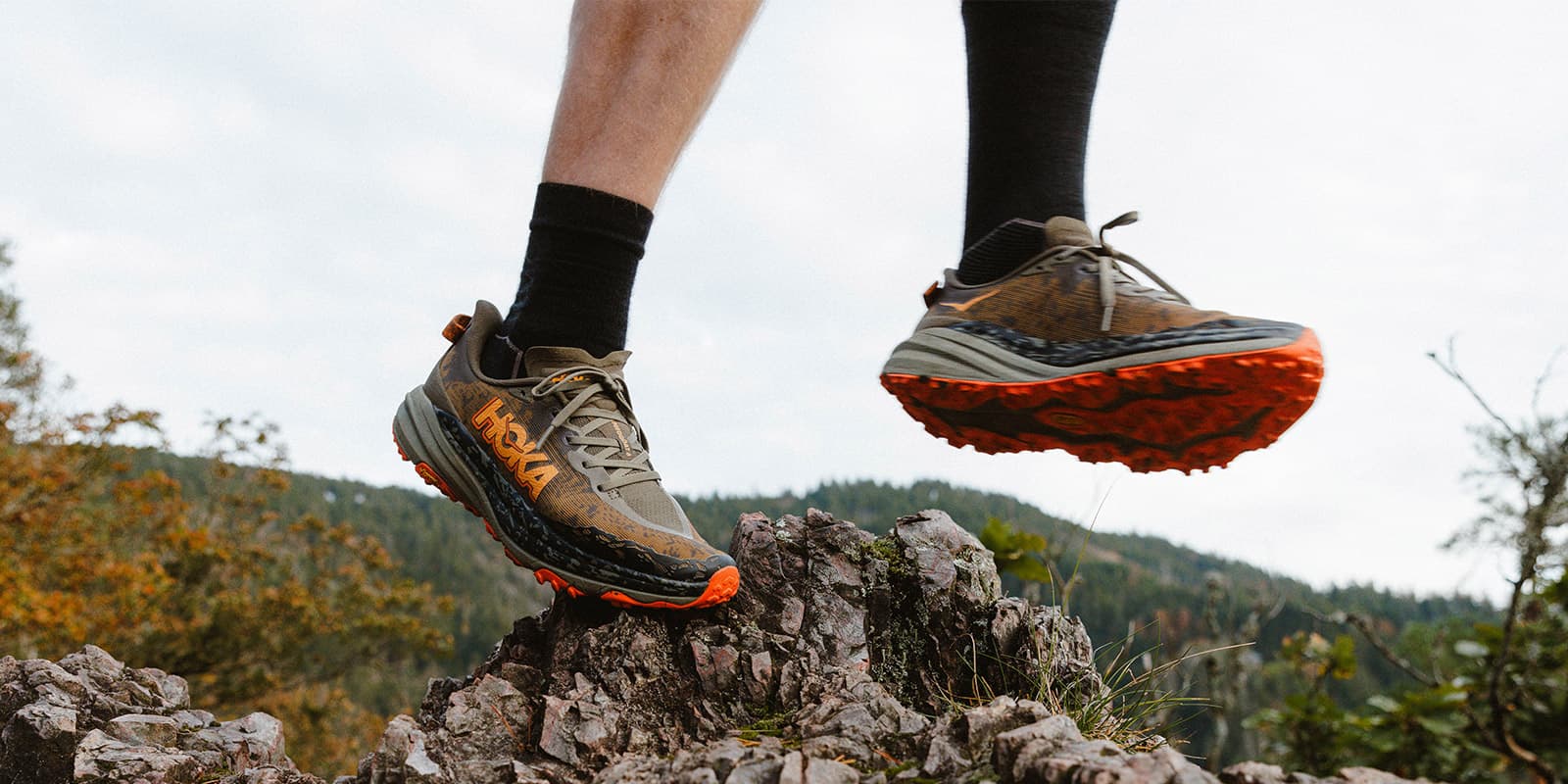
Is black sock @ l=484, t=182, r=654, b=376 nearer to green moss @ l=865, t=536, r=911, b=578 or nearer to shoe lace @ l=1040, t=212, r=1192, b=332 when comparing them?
green moss @ l=865, t=536, r=911, b=578

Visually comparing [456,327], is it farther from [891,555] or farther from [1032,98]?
[1032,98]

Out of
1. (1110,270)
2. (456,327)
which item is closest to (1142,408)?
(1110,270)

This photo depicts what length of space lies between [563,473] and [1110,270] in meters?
1.15

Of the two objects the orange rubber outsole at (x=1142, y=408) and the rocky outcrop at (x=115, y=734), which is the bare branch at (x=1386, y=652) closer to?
the orange rubber outsole at (x=1142, y=408)

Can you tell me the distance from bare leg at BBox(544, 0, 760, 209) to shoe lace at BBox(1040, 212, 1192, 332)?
758mm

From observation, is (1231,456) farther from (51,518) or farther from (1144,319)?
(51,518)

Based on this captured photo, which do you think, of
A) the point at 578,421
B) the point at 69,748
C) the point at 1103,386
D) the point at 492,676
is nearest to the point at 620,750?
the point at 492,676

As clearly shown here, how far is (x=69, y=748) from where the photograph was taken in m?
1.90

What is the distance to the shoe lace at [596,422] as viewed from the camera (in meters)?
1.99

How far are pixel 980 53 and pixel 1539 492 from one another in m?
3.91

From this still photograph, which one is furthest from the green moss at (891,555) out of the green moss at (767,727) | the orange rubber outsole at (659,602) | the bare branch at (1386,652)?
the bare branch at (1386,652)

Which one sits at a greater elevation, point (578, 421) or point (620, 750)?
point (578, 421)

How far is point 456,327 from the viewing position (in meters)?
2.25

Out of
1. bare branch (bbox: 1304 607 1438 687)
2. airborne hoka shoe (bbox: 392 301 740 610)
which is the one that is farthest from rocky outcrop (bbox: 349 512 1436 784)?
bare branch (bbox: 1304 607 1438 687)
